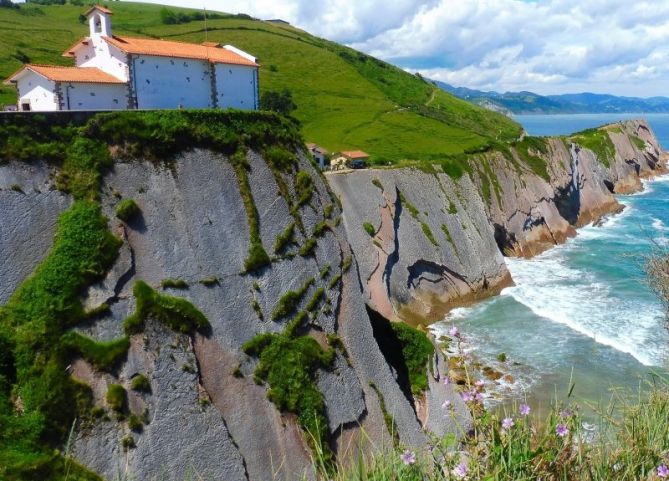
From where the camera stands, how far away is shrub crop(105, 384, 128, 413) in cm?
1730

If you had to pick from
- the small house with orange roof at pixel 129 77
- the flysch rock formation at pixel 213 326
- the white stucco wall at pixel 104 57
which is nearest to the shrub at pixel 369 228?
the flysch rock formation at pixel 213 326

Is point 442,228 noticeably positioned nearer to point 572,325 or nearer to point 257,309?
point 572,325

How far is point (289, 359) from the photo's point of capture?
2114cm

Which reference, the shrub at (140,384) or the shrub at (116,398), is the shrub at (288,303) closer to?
the shrub at (140,384)

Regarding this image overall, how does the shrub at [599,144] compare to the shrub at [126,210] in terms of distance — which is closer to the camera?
the shrub at [126,210]

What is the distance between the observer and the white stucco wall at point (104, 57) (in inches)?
1045

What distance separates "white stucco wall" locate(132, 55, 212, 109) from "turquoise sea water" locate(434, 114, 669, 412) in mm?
22967

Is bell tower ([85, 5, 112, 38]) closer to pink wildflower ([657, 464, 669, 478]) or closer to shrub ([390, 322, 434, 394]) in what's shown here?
shrub ([390, 322, 434, 394])

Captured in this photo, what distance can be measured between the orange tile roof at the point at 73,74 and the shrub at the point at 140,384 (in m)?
14.8

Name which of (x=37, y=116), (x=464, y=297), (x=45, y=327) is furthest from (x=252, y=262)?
(x=464, y=297)

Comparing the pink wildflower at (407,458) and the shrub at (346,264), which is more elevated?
the pink wildflower at (407,458)

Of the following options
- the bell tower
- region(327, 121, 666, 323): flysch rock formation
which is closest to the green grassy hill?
region(327, 121, 666, 323): flysch rock formation

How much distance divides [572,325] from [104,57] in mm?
34480

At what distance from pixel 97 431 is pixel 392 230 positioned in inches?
1073
